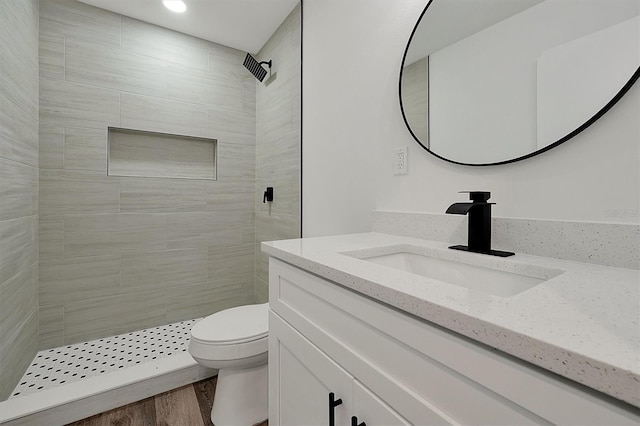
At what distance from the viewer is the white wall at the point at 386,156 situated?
0.73 meters

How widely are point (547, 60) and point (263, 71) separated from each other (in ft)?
6.52

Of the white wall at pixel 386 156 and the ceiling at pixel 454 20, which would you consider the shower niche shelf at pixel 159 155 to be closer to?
the white wall at pixel 386 156

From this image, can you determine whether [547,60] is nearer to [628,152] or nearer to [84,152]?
[628,152]

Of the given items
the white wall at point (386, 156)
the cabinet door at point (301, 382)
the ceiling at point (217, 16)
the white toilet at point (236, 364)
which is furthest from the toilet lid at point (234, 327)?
the ceiling at point (217, 16)

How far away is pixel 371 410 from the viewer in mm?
584

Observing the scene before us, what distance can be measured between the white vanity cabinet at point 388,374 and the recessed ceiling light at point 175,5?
2044mm

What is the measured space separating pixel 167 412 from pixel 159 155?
5.77ft

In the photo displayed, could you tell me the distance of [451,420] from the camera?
44cm

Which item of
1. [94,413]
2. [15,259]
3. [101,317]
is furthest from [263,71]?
[94,413]

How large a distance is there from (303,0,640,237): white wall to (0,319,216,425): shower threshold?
1162 millimetres

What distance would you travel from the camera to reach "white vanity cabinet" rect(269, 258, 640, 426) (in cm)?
35

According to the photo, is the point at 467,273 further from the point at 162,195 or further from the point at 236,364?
the point at 162,195

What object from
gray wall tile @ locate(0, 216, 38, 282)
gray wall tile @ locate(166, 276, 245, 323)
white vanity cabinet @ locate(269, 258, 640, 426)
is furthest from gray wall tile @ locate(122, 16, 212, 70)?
white vanity cabinet @ locate(269, 258, 640, 426)

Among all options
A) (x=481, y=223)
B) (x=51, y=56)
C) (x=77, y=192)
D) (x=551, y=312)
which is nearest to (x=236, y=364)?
(x=481, y=223)
